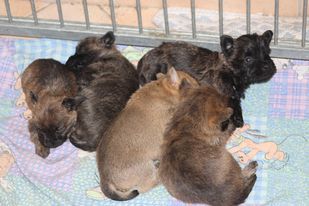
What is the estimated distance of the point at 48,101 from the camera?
14.9ft

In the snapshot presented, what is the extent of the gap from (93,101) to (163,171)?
0.74 metres

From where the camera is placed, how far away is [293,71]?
16.5 ft

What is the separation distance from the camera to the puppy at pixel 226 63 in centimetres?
464

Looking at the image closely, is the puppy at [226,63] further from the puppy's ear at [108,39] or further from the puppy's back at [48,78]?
the puppy's back at [48,78]

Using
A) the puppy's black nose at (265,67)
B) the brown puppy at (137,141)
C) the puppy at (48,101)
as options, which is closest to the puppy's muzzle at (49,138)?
the puppy at (48,101)

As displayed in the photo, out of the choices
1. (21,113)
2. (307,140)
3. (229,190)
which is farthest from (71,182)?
(307,140)

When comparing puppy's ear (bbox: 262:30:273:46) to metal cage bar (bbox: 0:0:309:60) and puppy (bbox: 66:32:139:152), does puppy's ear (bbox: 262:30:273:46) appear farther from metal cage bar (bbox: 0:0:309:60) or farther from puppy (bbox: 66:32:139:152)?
puppy (bbox: 66:32:139:152)

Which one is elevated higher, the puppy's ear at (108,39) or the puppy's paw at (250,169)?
the puppy's ear at (108,39)

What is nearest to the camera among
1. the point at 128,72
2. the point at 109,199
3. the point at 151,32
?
the point at 109,199

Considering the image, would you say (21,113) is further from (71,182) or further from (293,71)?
(293,71)

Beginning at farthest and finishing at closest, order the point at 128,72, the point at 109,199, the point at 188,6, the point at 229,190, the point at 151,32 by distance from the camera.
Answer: the point at 188,6 < the point at 151,32 < the point at 128,72 < the point at 109,199 < the point at 229,190

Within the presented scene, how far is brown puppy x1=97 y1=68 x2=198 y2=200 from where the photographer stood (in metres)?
4.09

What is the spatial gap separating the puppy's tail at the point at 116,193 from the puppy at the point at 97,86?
1.14ft

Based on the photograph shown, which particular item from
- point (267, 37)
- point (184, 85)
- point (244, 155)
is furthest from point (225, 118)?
point (267, 37)
